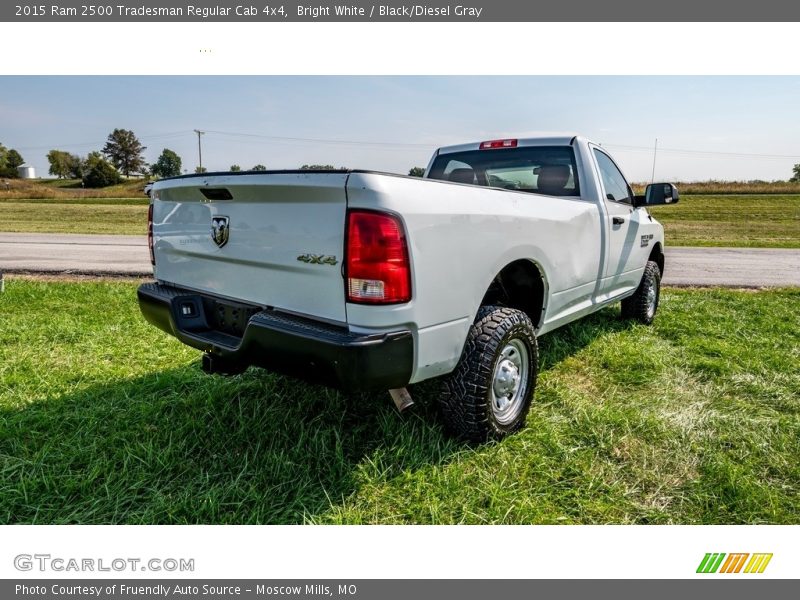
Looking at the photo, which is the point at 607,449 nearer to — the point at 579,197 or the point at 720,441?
the point at 720,441

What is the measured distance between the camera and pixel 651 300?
530 cm

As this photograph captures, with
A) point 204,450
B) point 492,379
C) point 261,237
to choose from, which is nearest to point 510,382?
point 492,379

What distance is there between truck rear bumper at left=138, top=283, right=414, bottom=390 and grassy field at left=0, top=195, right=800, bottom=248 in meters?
15.5

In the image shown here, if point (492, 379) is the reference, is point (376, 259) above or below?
above

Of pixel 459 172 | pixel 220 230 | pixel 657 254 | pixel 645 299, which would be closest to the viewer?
pixel 220 230

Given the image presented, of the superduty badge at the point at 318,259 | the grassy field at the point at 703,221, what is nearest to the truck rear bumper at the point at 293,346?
the superduty badge at the point at 318,259

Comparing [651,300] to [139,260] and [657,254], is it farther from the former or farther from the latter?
[139,260]

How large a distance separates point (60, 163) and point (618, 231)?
11189 centimetres

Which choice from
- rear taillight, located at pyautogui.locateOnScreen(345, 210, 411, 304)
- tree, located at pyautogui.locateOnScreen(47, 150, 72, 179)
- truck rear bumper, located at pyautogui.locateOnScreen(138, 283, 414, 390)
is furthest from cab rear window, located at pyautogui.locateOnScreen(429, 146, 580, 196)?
tree, located at pyautogui.locateOnScreen(47, 150, 72, 179)

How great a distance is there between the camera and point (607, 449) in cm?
283

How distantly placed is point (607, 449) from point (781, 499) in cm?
79

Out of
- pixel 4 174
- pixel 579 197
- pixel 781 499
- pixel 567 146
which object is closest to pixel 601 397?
pixel 781 499

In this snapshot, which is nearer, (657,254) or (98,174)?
(657,254)

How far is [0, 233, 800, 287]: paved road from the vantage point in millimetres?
8625
